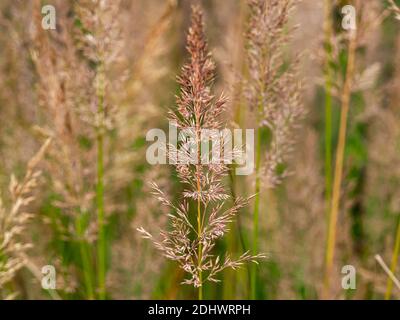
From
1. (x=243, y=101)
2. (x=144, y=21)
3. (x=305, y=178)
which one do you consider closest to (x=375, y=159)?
(x=305, y=178)

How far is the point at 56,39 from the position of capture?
1516 millimetres

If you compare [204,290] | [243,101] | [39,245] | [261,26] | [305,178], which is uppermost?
[261,26]

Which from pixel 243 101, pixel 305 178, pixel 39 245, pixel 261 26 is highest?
pixel 261 26

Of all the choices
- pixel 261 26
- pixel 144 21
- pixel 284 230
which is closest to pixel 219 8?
pixel 144 21

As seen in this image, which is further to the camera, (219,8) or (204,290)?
(219,8)

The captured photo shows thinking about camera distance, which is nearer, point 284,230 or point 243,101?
point 243,101

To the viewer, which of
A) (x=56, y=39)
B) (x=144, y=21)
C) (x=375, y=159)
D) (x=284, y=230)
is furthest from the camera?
(x=144, y=21)

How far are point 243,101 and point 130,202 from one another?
35.5 inches

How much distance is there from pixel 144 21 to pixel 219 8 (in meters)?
0.45

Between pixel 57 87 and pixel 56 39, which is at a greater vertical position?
pixel 56 39

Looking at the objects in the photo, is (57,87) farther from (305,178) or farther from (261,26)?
(305,178)

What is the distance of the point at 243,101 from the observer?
1.30m

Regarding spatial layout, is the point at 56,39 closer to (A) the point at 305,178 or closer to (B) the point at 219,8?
(A) the point at 305,178
